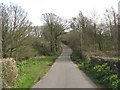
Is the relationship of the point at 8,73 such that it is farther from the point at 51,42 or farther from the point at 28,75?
the point at 51,42

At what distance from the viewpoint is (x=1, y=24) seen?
32844 millimetres

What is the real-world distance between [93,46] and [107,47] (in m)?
2.74

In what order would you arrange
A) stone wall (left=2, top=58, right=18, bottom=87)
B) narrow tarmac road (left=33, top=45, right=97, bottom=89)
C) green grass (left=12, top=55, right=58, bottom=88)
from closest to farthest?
stone wall (left=2, top=58, right=18, bottom=87)
narrow tarmac road (left=33, top=45, right=97, bottom=89)
green grass (left=12, top=55, right=58, bottom=88)

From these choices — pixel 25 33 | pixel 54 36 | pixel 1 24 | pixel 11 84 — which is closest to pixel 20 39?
pixel 25 33

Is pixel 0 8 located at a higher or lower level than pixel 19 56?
higher

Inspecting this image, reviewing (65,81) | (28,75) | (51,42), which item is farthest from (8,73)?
(51,42)

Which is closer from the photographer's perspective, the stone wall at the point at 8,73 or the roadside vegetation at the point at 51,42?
the stone wall at the point at 8,73

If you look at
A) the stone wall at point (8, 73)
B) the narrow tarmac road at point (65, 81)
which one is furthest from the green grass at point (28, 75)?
the narrow tarmac road at point (65, 81)

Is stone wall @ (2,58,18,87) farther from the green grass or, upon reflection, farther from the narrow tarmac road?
the narrow tarmac road

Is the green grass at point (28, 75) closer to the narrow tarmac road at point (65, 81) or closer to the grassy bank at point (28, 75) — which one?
the grassy bank at point (28, 75)

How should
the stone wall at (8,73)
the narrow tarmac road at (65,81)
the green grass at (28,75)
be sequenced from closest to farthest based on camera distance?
the stone wall at (8,73)
the narrow tarmac road at (65,81)
the green grass at (28,75)

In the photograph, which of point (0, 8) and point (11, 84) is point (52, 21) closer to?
point (0, 8)

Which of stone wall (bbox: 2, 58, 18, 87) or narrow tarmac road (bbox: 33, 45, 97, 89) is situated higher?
stone wall (bbox: 2, 58, 18, 87)

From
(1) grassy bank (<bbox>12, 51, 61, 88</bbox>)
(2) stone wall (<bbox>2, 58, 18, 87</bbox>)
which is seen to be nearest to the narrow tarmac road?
(1) grassy bank (<bbox>12, 51, 61, 88</bbox>)
